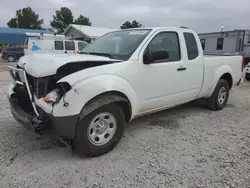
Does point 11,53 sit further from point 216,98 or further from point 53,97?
point 53,97

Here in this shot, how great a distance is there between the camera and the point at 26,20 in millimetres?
46781

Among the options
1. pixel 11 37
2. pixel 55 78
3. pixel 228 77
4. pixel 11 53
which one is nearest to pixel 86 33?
pixel 11 37

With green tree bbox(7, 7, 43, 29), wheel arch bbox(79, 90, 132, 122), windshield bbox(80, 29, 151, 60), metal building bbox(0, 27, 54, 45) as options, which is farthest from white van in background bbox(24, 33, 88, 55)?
green tree bbox(7, 7, 43, 29)

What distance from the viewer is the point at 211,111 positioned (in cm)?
546

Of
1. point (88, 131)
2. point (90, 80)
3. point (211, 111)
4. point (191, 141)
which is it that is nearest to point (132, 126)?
point (191, 141)

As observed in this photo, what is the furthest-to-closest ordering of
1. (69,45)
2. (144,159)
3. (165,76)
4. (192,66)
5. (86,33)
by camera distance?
(86,33)
(69,45)
(192,66)
(165,76)
(144,159)

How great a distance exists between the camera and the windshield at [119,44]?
3657mm

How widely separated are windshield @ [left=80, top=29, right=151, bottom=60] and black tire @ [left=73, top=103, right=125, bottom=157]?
88 cm

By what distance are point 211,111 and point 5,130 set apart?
4451 mm

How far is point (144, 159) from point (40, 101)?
160 centimetres

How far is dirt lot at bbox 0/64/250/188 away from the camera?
266cm

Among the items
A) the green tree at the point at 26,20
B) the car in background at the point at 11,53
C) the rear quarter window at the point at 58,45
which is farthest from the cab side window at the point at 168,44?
the green tree at the point at 26,20

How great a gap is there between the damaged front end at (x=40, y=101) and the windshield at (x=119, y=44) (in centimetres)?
114

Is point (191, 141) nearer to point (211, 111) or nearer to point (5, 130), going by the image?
point (211, 111)
